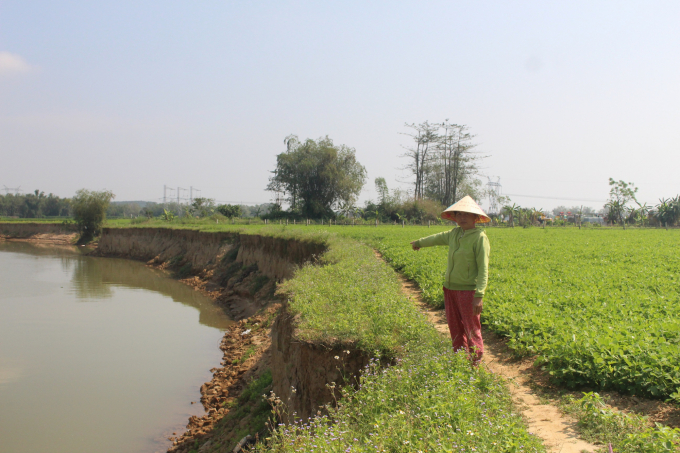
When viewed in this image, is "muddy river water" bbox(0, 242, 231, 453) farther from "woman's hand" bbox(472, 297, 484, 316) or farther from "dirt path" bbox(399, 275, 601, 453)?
"woman's hand" bbox(472, 297, 484, 316)

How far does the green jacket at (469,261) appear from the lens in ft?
16.6

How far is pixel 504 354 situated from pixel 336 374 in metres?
2.41

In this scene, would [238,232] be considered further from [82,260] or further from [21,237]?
[21,237]

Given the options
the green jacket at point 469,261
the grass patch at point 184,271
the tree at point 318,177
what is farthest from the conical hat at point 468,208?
the tree at point 318,177

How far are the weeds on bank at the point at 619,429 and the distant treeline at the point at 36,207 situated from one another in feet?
353

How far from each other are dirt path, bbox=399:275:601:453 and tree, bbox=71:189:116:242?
2215 inches

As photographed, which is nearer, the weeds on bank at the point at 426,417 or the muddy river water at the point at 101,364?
the weeds on bank at the point at 426,417

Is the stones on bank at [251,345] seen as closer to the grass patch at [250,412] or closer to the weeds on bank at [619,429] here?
the grass patch at [250,412]

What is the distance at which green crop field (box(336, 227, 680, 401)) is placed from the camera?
473 cm

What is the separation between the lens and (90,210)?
180 feet

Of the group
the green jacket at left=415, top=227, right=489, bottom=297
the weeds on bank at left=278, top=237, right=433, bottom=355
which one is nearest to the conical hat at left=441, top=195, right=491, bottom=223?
the green jacket at left=415, top=227, right=489, bottom=297

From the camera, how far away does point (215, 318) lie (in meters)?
19.7

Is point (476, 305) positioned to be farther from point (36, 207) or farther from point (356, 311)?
point (36, 207)

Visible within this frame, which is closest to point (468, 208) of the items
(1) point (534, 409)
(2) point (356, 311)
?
(1) point (534, 409)
